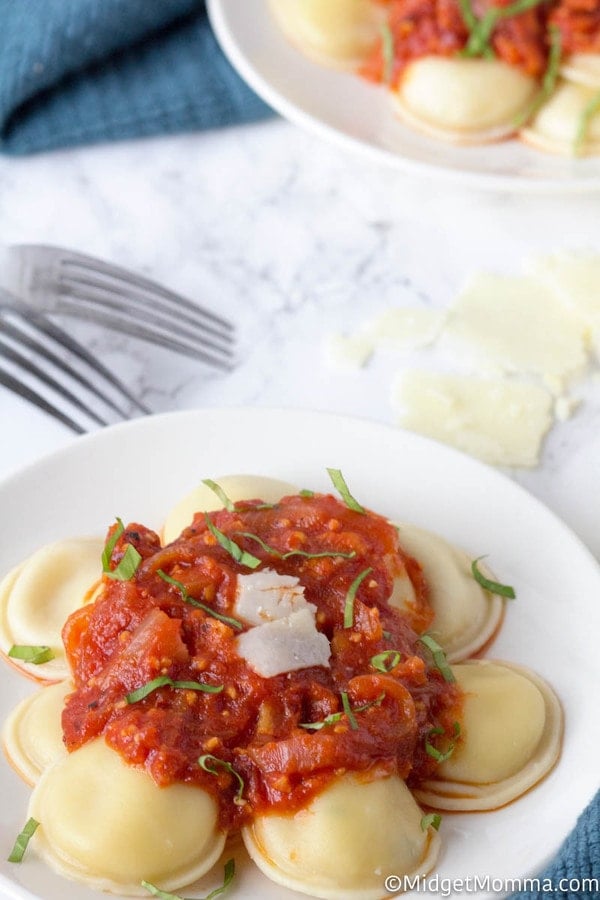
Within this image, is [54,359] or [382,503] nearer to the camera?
[382,503]

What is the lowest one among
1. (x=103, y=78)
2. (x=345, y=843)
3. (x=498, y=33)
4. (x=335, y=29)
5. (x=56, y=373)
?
(x=56, y=373)

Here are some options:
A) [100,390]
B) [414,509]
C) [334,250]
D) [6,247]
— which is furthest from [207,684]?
[334,250]

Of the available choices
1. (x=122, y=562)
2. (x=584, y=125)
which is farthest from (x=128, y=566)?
(x=584, y=125)

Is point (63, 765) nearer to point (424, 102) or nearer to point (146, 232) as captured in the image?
point (146, 232)

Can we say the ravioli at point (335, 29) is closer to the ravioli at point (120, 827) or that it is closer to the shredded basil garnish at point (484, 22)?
the shredded basil garnish at point (484, 22)

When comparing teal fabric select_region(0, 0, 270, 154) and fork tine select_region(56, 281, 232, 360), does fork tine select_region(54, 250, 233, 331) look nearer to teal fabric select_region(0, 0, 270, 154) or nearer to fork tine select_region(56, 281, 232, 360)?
fork tine select_region(56, 281, 232, 360)

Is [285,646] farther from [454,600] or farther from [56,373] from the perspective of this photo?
[56,373]

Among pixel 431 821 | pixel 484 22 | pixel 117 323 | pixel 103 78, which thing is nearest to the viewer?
pixel 431 821
